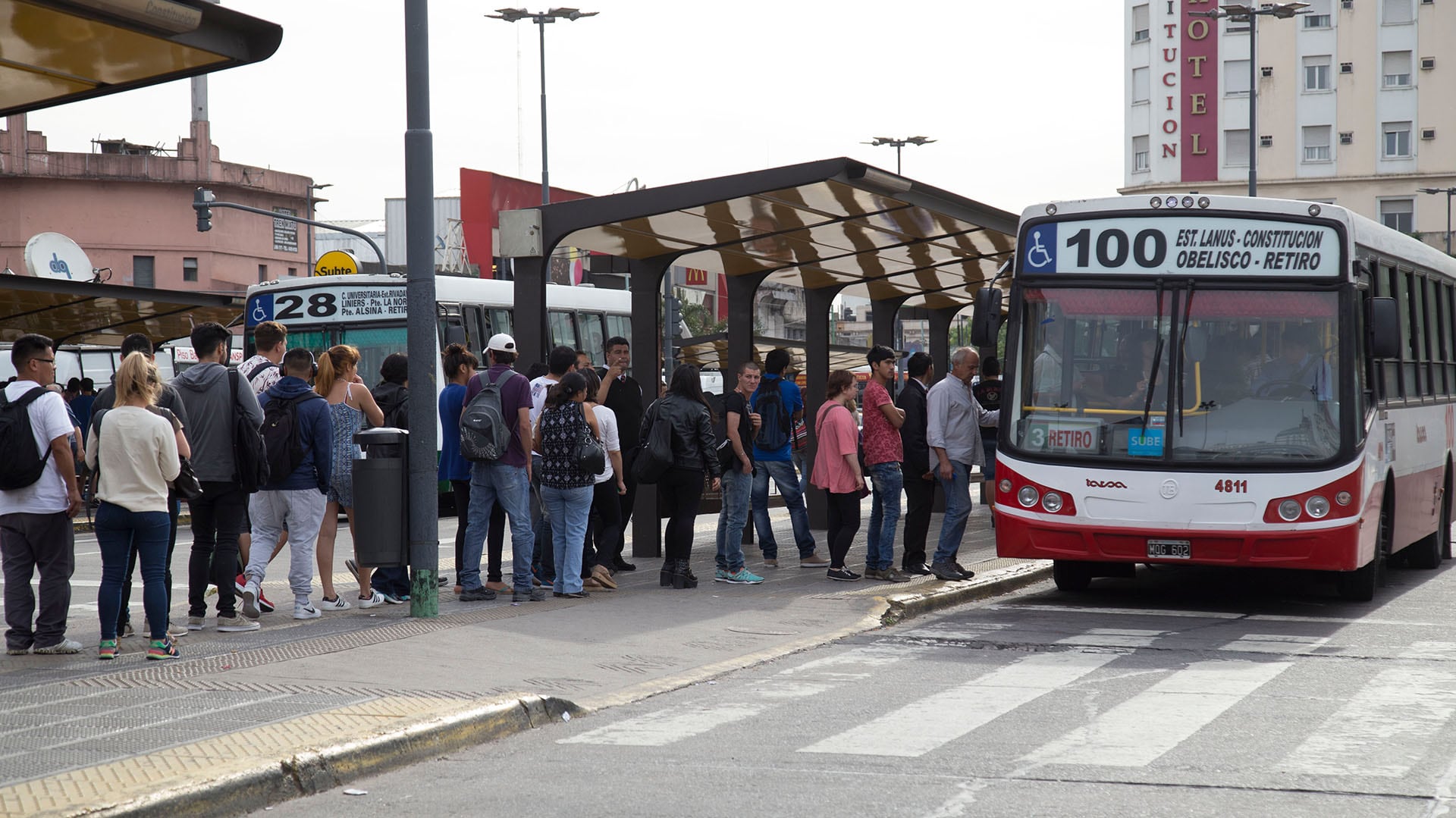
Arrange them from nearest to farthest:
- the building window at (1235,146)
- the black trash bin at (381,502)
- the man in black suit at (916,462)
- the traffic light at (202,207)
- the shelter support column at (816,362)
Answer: the black trash bin at (381,502) → the man in black suit at (916,462) → the shelter support column at (816,362) → the traffic light at (202,207) → the building window at (1235,146)

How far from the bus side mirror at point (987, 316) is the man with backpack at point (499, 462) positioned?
3156 millimetres

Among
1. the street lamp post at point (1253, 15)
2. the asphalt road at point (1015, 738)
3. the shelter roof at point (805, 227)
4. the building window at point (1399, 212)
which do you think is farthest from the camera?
the building window at point (1399, 212)

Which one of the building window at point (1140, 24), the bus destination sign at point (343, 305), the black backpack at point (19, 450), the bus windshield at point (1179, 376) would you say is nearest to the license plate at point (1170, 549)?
the bus windshield at point (1179, 376)

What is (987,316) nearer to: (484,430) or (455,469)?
(484,430)

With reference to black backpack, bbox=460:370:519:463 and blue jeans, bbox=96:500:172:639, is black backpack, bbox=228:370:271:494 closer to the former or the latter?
blue jeans, bbox=96:500:172:639

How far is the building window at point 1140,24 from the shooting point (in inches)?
3095

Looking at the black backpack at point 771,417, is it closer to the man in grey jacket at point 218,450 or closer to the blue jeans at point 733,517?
the blue jeans at point 733,517

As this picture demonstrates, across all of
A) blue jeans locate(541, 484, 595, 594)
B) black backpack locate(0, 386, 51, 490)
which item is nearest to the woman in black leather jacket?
blue jeans locate(541, 484, 595, 594)

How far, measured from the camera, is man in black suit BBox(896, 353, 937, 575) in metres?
12.9

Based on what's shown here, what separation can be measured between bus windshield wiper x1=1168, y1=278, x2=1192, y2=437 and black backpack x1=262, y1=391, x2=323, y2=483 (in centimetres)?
584

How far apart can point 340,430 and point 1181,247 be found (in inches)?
235

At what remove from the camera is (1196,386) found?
11.4 metres

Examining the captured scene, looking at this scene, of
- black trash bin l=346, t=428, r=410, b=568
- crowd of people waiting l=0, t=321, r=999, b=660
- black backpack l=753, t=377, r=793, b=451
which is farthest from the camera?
black backpack l=753, t=377, r=793, b=451

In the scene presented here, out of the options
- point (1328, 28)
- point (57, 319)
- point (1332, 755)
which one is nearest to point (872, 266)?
point (1332, 755)
